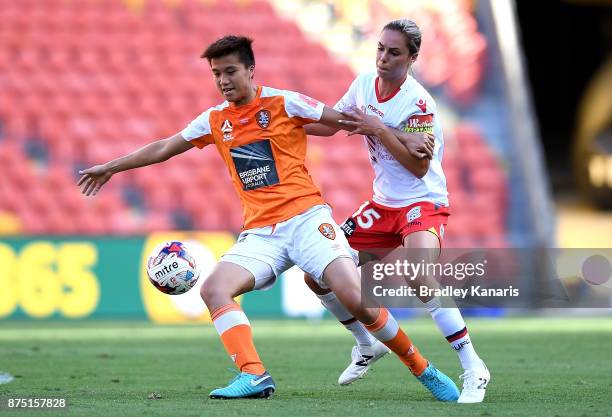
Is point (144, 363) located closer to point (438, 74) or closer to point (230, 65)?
point (230, 65)

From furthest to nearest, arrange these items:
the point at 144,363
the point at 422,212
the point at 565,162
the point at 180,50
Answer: the point at 565,162
the point at 180,50
the point at 144,363
the point at 422,212

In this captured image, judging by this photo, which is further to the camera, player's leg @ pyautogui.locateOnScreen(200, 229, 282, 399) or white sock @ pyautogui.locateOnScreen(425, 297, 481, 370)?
white sock @ pyautogui.locateOnScreen(425, 297, 481, 370)

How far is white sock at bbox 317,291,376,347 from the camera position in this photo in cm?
678

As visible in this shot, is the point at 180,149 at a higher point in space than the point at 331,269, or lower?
higher

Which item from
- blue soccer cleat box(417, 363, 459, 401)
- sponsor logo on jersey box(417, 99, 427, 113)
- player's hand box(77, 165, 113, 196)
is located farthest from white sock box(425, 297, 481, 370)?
player's hand box(77, 165, 113, 196)

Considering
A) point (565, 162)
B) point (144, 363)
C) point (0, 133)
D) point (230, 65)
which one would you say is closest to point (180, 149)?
point (230, 65)

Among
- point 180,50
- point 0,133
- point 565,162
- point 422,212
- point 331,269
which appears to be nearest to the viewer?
point 331,269

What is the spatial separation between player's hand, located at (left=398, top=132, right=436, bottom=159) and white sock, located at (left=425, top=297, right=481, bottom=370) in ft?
2.69

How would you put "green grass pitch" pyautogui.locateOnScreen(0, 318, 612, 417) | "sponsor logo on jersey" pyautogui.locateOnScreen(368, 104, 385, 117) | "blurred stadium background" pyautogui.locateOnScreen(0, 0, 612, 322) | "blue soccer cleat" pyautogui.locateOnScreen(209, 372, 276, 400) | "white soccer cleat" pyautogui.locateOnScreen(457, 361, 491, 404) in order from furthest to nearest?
"blurred stadium background" pyautogui.locateOnScreen(0, 0, 612, 322) → "sponsor logo on jersey" pyautogui.locateOnScreen(368, 104, 385, 117) → "white soccer cleat" pyautogui.locateOnScreen(457, 361, 491, 404) → "blue soccer cleat" pyautogui.locateOnScreen(209, 372, 276, 400) → "green grass pitch" pyautogui.locateOnScreen(0, 318, 612, 417)

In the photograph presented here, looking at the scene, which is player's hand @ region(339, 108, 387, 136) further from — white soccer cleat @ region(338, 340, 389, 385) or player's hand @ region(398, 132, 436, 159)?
white soccer cleat @ region(338, 340, 389, 385)

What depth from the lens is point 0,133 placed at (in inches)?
648

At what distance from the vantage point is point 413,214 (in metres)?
6.50

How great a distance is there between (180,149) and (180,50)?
1175cm

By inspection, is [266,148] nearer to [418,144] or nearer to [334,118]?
[334,118]
